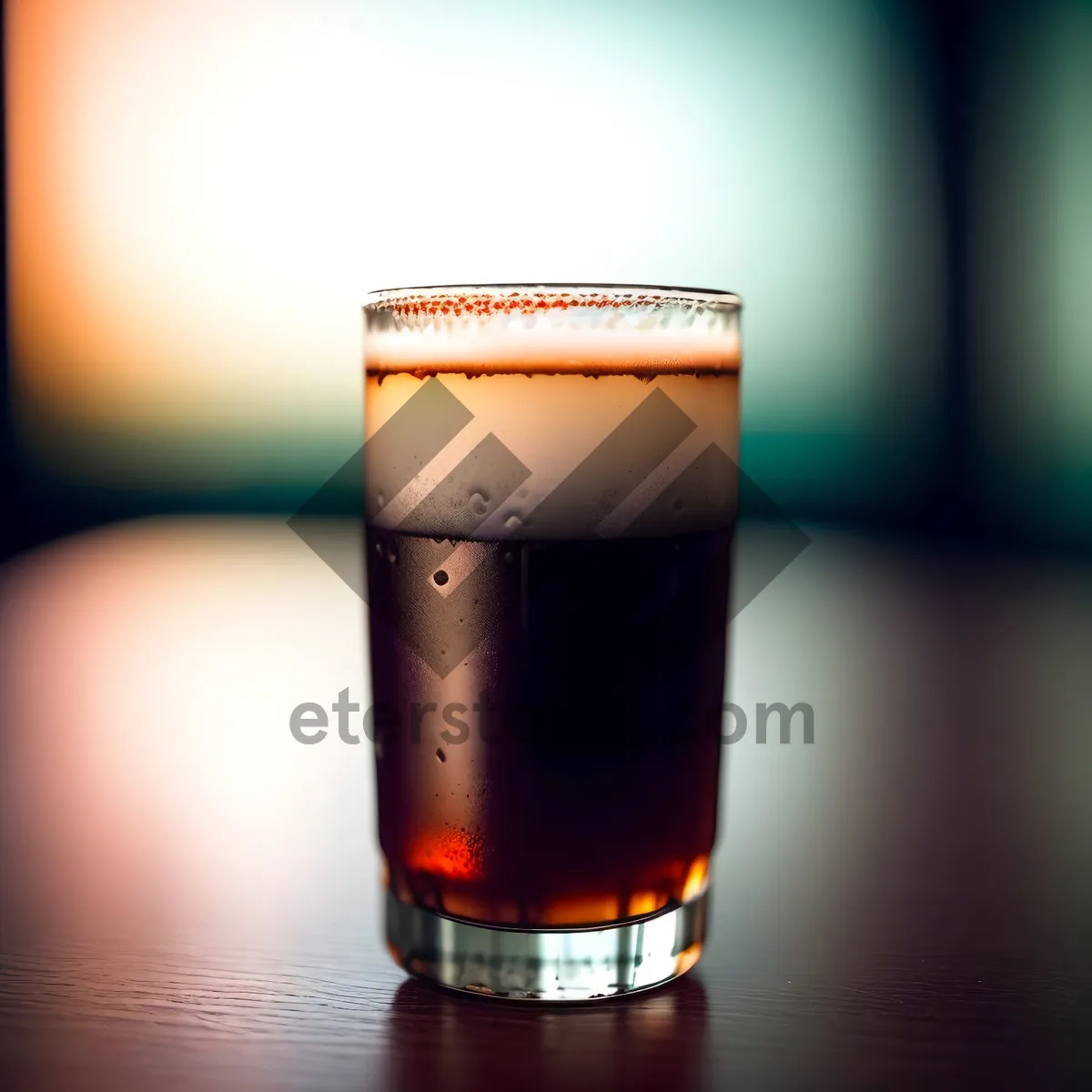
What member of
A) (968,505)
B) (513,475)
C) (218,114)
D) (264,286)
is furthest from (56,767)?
(968,505)

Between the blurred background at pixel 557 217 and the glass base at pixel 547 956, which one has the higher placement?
the blurred background at pixel 557 217

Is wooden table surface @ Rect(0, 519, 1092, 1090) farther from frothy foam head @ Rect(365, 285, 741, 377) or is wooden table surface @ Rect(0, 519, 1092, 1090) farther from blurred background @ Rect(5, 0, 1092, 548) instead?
blurred background @ Rect(5, 0, 1092, 548)

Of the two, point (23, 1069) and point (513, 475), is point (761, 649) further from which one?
point (23, 1069)

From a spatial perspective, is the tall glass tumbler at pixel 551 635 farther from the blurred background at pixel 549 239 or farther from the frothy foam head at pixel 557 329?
the blurred background at pixel 549 239

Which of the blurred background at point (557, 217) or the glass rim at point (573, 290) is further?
the blurred background at point (557, 217)

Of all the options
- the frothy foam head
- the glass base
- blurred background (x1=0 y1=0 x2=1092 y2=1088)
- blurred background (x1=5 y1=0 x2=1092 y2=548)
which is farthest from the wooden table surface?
blurred background (x1=5 y1=0 x2=1092 y2=548)

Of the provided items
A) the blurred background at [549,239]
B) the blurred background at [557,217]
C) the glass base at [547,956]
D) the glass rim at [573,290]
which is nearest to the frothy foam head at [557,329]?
the glass rim at [573,290]
